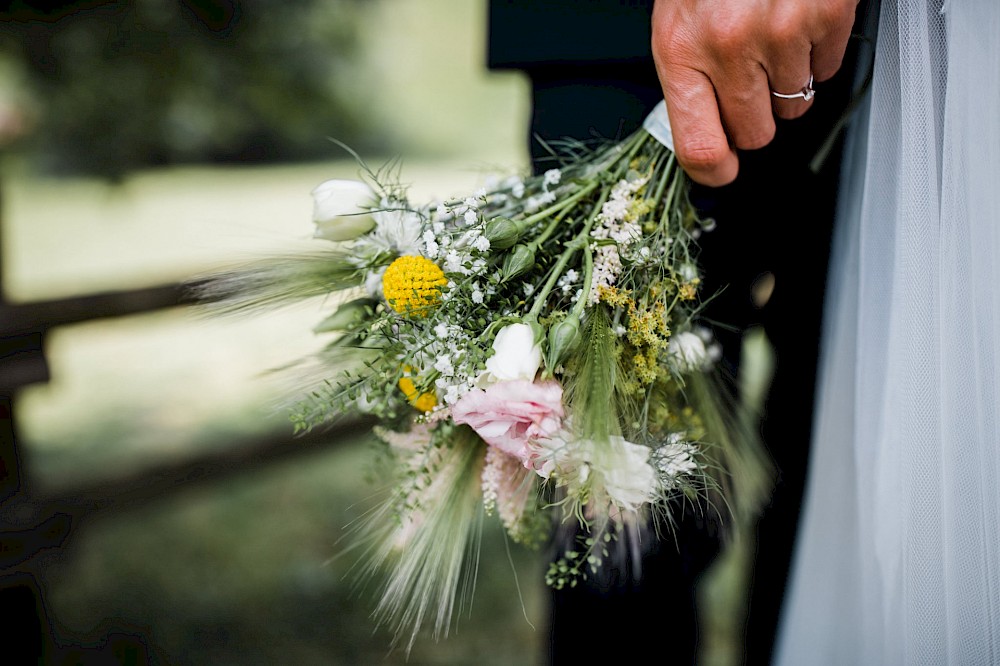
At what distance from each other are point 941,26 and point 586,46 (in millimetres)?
354

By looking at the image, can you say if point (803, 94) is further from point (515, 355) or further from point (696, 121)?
point (515, 355)

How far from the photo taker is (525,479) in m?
0.67

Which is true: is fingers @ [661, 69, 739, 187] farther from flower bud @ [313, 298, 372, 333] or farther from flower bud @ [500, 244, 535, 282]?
flower bud @ [313, 298, 372, 333]

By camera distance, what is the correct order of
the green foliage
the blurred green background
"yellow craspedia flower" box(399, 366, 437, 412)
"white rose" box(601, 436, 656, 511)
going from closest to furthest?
"white rose" box(601, 436, 656, 511) < "yellow craspedia flower" box(399, 366, 437, 412) < the blurred green background < the green foliage

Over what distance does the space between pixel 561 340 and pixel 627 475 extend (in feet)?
0.38

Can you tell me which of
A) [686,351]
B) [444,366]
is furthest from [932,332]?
[444,366]

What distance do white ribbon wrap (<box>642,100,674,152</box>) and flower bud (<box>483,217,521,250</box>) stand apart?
0.19 m

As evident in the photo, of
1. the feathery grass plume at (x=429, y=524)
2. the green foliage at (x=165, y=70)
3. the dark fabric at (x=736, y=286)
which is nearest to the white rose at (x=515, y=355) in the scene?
the feathery grass plume at (x=429, y=524)

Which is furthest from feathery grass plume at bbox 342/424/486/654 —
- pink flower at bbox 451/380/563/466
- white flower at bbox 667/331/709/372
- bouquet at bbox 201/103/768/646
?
white flower at bbox 667/331/709/372

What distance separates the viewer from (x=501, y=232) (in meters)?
0.64

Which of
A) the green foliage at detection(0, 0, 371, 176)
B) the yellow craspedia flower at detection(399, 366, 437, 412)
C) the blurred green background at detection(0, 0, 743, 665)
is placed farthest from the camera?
the green foliage at detection(0, 0, 371, 176)

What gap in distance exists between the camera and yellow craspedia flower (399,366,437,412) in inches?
25.2

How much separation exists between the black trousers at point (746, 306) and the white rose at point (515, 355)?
312 mm

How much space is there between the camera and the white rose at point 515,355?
565 millimetres
